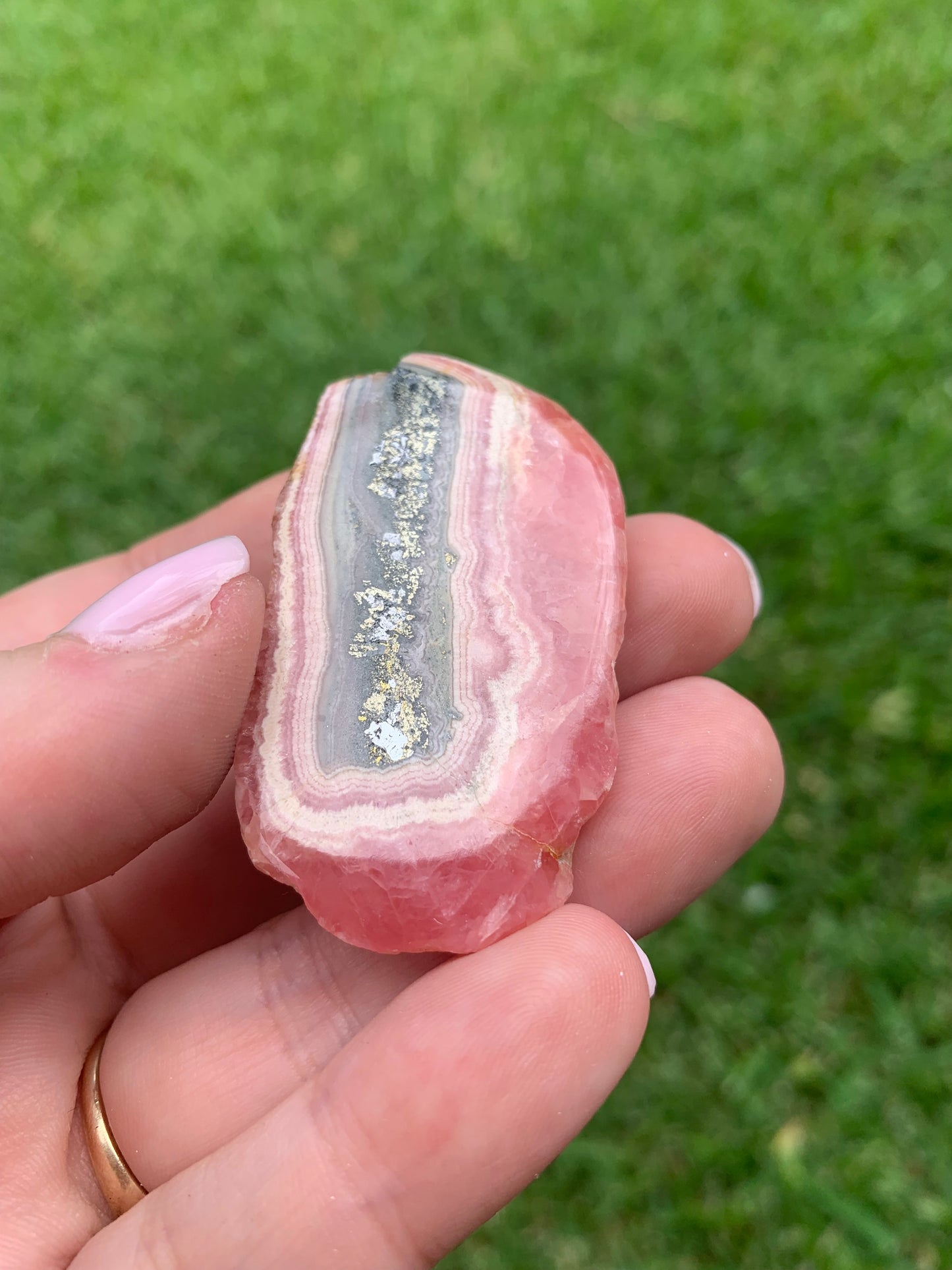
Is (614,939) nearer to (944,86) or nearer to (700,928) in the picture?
(700,928)

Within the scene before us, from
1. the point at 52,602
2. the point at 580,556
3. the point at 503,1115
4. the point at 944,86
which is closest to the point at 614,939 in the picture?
the point at 503,1115

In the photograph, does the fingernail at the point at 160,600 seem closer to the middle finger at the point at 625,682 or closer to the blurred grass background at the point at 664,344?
the middle finger at the point at 625,682

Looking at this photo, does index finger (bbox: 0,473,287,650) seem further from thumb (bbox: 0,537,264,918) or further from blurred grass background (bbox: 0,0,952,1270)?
blurred grass background (bbox: 0,0,952,1270)

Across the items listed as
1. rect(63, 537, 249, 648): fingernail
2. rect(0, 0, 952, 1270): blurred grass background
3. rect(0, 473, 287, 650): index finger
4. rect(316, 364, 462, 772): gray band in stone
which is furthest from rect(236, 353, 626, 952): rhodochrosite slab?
rect(0, 0, 952, 1270): blurred grass background

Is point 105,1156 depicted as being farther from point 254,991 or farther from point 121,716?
point 121,716

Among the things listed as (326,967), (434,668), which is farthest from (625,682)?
(326,967)
